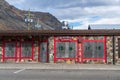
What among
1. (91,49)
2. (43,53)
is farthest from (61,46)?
(91,49)

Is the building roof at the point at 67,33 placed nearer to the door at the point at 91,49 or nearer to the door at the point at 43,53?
the door at the point at 91,49

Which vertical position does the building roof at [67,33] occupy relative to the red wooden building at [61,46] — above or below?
above

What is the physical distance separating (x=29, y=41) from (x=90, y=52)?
19.2 ft

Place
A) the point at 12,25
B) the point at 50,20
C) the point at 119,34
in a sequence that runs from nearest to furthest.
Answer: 1. the point at 119,34
2. the point at 12,25
3. the point at 50,20

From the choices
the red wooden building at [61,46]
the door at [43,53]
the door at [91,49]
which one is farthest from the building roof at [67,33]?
the door at [43,53]

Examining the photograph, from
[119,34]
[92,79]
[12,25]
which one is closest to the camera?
[92,79]

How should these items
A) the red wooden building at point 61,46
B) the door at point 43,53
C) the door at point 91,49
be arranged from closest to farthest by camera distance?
the red wooden building at point 61,46 < the door at point 91,49 < the door at point 43,53

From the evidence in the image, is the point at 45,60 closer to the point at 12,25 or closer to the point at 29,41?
the point at 29,41

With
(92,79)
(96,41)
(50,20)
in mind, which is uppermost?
(50,20)

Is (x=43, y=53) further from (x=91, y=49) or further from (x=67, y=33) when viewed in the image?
(x=91, y=49)

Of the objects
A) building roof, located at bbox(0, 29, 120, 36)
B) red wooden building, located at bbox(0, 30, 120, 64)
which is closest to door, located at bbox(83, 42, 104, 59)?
red wooden building, located at bbox(0, 30, 120, 64)

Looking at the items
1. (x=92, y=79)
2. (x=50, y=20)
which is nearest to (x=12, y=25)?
(x=50, y=20)

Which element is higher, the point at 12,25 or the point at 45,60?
the point at 12,25

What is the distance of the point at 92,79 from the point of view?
62.7 feet
